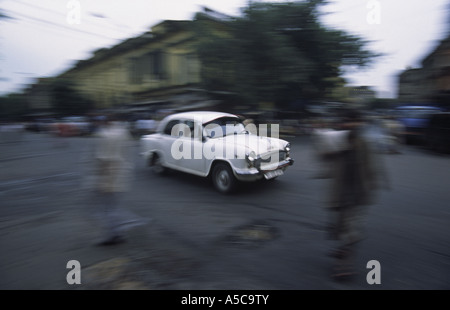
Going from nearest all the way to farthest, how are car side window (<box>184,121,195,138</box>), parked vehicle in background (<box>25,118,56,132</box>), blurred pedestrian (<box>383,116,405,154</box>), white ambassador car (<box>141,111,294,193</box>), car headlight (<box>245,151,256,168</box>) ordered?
car headlight (<box>245,151,256,168</box>) < white ambassador car (<box>141,111,294,193</box>) < car side window (<box>184,121,195,138</box>) < blurred pedestrian (<box>383,116,405,154</box>) < parked vehicle in background (<box>25,118,56,132</box>)

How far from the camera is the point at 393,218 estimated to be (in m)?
4.61

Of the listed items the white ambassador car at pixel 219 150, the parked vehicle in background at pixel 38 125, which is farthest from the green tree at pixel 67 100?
the white ambassador car at pixel 219 150

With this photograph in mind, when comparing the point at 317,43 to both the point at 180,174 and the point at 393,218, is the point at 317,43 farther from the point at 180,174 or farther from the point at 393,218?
the point at 393,218

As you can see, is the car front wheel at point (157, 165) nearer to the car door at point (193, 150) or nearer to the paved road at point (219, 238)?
the paved road at point (219, 238)

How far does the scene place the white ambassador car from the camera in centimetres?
577

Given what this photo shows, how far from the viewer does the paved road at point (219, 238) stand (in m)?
3.12

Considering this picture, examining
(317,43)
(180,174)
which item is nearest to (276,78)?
(317,43)

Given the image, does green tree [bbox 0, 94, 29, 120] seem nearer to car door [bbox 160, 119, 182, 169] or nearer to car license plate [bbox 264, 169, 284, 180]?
car door [bbox 160, 119, 182, 169]

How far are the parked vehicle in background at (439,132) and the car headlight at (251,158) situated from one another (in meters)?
7.71

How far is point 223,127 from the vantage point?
6723 mm

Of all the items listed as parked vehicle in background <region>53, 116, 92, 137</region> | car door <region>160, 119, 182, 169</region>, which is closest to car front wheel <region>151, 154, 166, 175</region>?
car door <region>160, 119, 182, 169</region>

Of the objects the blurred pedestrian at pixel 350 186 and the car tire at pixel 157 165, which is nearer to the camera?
the blurred pedestrian at pixel 350 186
